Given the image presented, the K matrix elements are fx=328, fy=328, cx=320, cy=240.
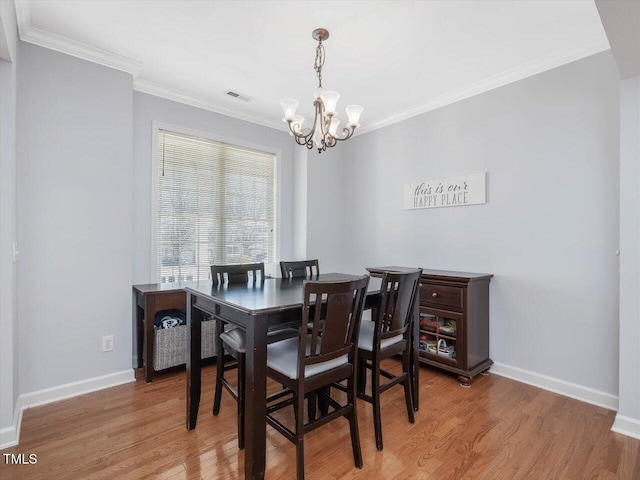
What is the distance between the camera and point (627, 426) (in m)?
2.01

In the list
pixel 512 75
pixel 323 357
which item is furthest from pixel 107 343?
pixel 512 75

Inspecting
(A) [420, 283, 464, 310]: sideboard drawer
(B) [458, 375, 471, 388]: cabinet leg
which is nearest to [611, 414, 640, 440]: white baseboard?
(B) [458, 375, 471, 388]: cabinet leg

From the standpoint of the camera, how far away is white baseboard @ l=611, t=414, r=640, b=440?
198cm

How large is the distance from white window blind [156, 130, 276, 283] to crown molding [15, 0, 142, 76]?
26.2 inches

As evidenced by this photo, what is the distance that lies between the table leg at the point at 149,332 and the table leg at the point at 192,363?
33.8 inches

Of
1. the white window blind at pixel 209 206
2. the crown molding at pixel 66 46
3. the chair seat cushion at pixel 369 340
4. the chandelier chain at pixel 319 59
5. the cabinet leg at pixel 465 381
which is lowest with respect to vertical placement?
the cabinet leg at pixel 465 381

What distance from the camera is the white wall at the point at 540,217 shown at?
239cm

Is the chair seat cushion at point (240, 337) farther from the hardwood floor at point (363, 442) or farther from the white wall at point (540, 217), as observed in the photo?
the white wall at point (540, 217)

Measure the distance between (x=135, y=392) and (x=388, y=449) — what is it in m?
1.96

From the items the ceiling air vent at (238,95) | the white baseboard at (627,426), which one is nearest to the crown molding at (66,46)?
the ceiling air vent at (238,95)

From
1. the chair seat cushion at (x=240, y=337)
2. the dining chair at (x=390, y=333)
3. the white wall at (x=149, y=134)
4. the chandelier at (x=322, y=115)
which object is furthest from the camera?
the white wall at (x=149, y=134)

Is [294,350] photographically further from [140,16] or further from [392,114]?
[392,114]

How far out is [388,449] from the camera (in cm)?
188

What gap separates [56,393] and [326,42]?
3244 mm
